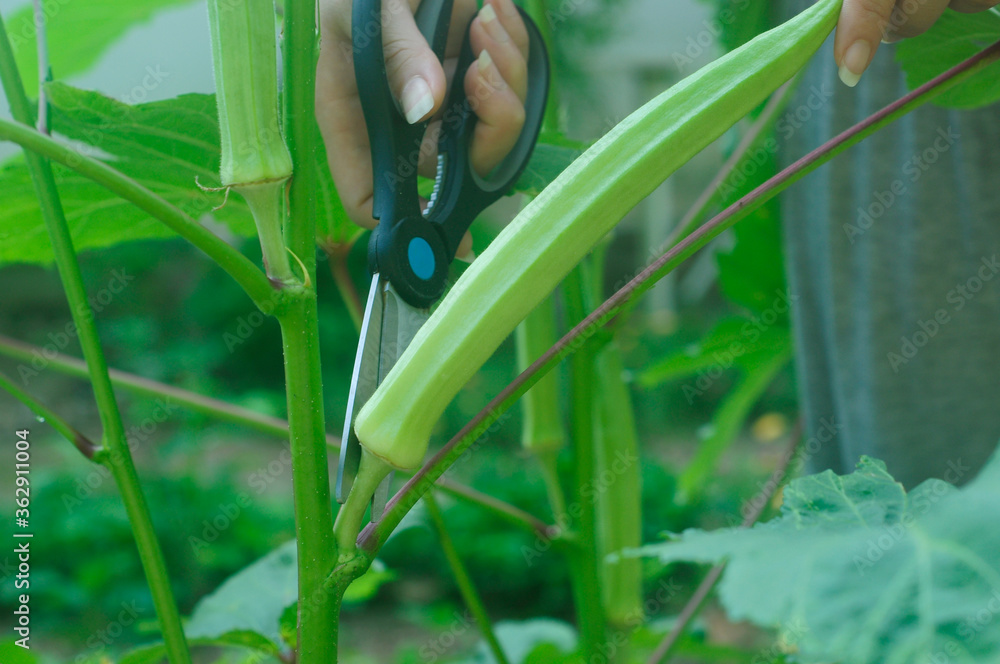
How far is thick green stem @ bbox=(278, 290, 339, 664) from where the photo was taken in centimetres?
27

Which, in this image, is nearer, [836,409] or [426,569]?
[836,409]

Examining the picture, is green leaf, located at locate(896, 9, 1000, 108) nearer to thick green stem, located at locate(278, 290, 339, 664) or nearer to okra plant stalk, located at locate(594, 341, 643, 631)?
okra plant stalk, located at locate(594, 341, 643, 631)

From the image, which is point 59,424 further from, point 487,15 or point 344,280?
point 487,15

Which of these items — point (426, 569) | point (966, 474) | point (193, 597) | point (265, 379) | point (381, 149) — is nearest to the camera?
point (381, 149)

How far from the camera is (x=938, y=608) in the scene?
20 centimetres

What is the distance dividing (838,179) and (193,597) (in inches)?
60.9

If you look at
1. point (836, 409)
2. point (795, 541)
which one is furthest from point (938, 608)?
point (836, 409)

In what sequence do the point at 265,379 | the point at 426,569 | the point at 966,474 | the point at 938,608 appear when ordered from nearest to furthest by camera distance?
the point at 938,608 → the point at 966,474 → the point at 426,569 → the point at 265,379

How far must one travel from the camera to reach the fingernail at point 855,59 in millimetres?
305

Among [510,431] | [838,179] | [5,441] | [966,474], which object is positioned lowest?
[966,474]

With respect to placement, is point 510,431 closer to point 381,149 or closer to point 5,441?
point 5,441

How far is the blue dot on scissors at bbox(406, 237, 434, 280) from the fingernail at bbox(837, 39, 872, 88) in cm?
19

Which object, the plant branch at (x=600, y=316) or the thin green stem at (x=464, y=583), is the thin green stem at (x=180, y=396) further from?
the plant branch at (x=600, y=316)

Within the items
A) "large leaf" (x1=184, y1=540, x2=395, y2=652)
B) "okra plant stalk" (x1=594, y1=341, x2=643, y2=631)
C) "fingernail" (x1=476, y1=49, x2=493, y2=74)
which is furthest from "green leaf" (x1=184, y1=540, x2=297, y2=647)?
"fingernail" (x1=476, y1=49, x2=493, y2=74)
